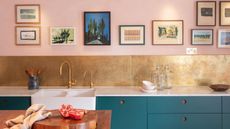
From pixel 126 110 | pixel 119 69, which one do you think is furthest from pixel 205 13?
pixel 126 110

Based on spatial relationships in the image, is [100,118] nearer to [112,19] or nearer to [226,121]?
[226,121]

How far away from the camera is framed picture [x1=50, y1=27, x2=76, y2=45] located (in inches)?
158

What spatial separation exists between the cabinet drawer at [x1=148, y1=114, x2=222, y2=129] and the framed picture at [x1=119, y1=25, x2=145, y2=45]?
41.7 inches

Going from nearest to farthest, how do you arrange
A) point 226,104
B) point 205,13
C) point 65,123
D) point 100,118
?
point 65,123 < point 100,118 < point 226,104 < point 205,13

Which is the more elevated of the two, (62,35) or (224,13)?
(224,13)

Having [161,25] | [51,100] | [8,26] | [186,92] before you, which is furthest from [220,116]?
[8,26]

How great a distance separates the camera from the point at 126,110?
3500 mm

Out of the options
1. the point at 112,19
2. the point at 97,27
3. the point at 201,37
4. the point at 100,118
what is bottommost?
the point at 100,118

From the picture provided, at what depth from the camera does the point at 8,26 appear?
4.05 m

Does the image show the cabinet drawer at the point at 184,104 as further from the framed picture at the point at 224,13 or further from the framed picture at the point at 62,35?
the framed picture at the point at 62,35

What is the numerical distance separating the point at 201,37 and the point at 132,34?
92 centimetres

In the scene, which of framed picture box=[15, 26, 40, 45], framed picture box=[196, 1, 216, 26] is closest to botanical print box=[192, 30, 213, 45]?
framed picture box=[196, 1, 216, 26]

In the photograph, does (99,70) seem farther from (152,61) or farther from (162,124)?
(162,124)

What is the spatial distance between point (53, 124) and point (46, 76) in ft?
8.35
